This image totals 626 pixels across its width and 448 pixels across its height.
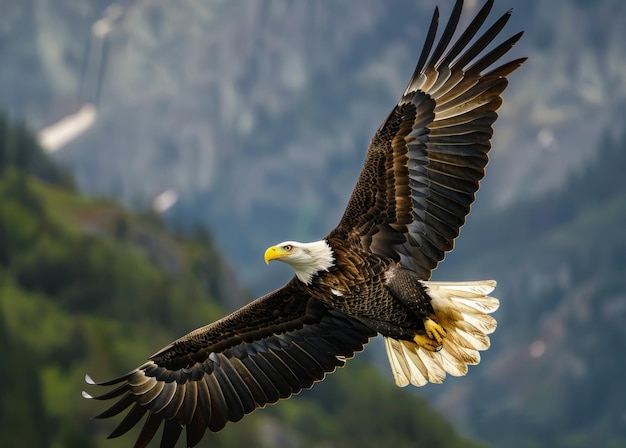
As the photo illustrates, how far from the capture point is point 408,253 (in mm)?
11180

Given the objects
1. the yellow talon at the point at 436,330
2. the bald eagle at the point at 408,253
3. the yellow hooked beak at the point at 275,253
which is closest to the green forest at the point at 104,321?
the bald eagle at the point at 408,253

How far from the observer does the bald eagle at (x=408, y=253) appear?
10.9 meters

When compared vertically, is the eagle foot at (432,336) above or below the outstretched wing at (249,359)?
below

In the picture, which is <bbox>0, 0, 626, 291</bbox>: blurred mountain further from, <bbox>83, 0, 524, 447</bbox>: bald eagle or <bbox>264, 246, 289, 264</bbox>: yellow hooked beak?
<bbox>264, 246, 289, 264</bbox>: yellow hooked beak

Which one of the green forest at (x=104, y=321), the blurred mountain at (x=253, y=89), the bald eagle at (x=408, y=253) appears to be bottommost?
the bald eagle at (x=408, y=253)

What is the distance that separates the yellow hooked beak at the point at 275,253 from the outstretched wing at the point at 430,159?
1.96ft

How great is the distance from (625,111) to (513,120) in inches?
556

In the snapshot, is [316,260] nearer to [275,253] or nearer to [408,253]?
[275,253]

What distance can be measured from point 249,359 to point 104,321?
2344 inches

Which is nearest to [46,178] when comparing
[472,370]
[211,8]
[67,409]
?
[67,409]

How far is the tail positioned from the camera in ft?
36.6

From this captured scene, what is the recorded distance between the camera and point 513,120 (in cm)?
13975

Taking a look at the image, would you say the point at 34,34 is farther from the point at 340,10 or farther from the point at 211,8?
the point at 340,10

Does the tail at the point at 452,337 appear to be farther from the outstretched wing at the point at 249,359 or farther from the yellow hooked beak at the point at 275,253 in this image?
the yellow hooked beak at the point at 275,253
